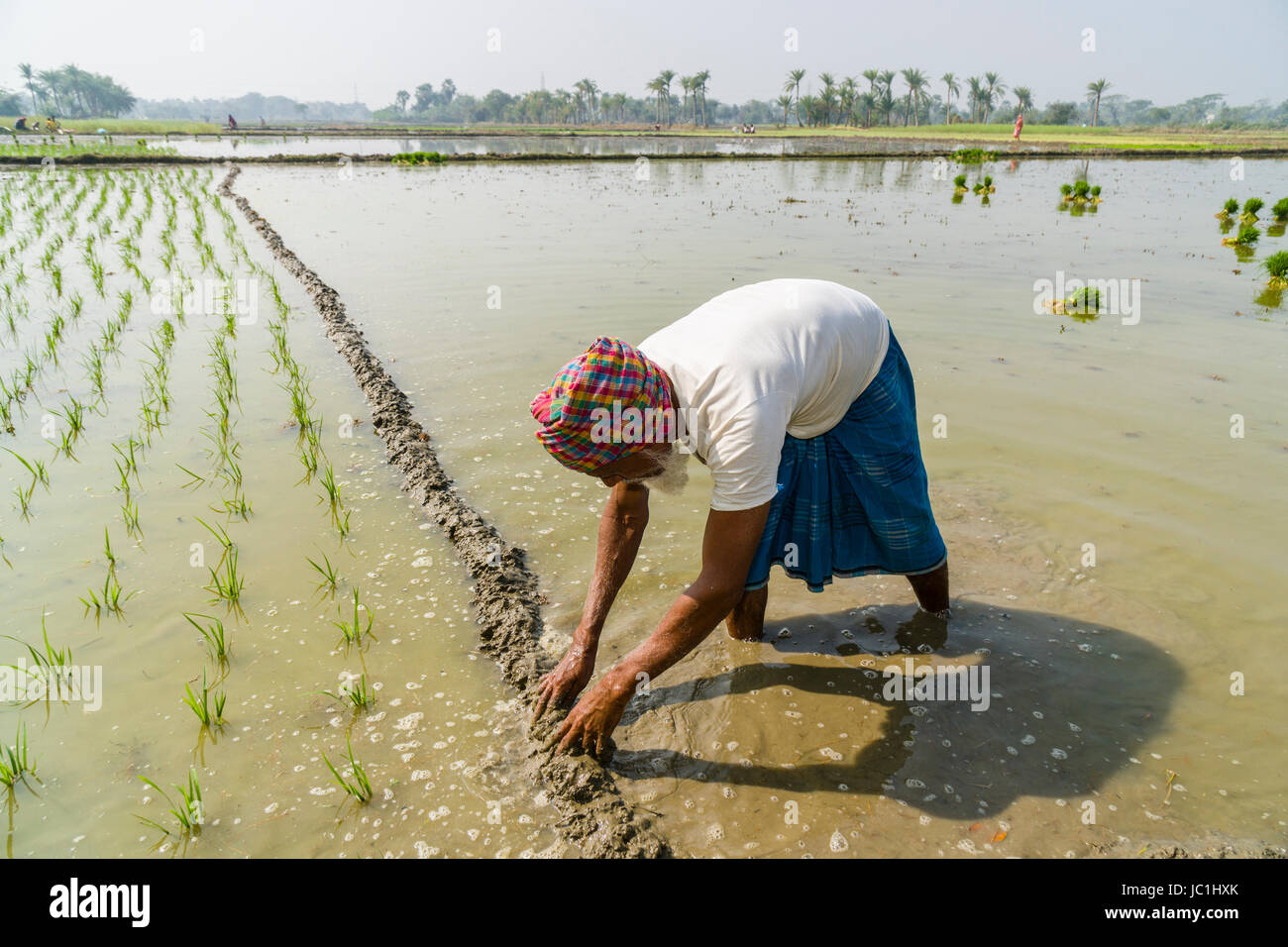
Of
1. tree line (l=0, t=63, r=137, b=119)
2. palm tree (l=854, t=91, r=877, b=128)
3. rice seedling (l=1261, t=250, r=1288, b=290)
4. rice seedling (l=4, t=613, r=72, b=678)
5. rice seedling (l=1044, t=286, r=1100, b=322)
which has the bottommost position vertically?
rice seedling (l=4, t=613, r=72, b=678)

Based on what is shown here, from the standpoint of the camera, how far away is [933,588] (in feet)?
8.10

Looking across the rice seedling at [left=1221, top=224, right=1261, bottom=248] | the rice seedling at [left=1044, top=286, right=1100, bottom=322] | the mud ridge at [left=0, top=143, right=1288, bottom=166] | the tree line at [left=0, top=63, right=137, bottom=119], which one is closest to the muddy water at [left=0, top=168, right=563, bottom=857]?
the rice seedling at [left=1044, top=286, right=1100, bottom=322]

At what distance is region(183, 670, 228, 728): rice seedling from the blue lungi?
155 cm

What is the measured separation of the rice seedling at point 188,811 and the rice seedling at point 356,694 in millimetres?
430

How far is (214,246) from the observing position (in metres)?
8.84

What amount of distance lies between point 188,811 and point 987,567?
2716 millimetres

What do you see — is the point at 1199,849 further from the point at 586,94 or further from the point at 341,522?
the point at 586,94

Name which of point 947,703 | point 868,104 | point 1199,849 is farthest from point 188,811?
point 868,104

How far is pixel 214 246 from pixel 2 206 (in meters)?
5.71

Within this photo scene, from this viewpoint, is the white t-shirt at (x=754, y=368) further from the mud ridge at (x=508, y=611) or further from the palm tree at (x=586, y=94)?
the palm tree at (x=586, y=94)

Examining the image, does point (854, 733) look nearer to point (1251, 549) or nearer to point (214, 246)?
point (1251, 549)

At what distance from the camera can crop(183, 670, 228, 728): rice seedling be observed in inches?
81.7

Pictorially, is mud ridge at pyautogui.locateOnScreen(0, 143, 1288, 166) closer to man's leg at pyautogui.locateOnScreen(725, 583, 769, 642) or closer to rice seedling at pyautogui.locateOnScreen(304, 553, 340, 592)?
rice seedling at pyautogui.locateOnScreen(304, 553, 340, 592)

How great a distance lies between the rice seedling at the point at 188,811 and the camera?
70.2 inches
